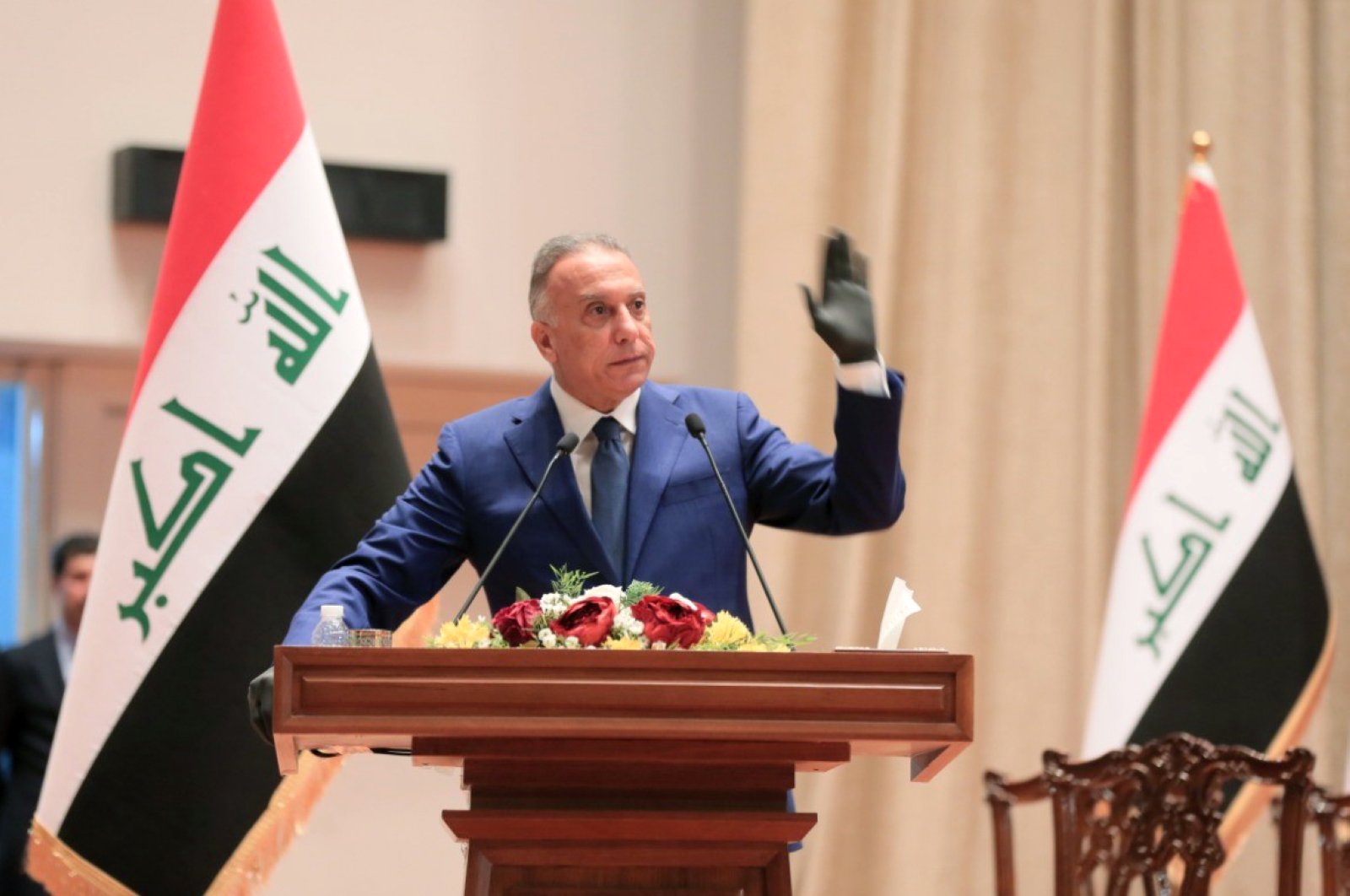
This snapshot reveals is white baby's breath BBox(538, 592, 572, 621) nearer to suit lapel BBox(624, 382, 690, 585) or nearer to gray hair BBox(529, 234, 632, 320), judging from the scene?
suit lapel BBox(624, 382, 690, 585)

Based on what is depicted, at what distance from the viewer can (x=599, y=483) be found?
8.81 feet

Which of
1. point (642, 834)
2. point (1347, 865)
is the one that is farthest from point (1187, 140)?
point (642, 834)

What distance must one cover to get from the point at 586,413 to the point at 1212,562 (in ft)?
9.09

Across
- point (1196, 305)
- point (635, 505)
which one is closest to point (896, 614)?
point (635, 505)

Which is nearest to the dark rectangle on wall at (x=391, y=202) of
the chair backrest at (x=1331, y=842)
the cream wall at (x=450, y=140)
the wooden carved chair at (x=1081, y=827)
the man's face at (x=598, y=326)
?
the cream wall at (x=450, y=140)

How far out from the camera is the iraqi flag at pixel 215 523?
369 cm

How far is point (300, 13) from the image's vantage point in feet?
19.3

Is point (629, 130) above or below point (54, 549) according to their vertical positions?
above

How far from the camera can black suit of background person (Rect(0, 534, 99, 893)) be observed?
17.1 feet

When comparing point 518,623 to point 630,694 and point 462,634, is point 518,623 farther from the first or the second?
point 630,694

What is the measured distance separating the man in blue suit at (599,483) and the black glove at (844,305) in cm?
20

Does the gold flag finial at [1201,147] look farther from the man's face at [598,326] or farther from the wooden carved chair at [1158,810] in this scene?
the man's face at [598,326]

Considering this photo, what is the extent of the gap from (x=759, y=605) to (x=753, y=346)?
0.87 m

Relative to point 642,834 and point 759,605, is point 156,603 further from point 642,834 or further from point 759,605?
point 759,605
